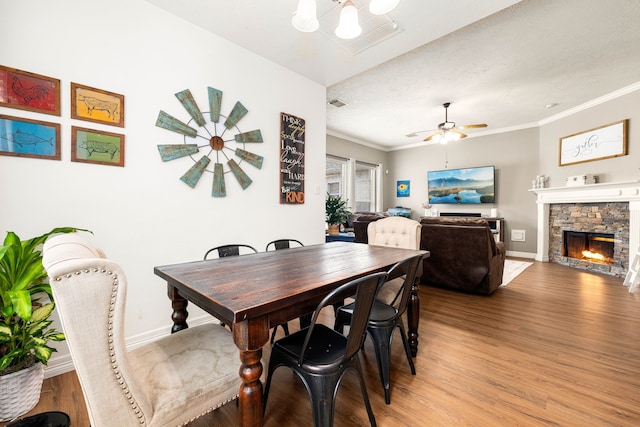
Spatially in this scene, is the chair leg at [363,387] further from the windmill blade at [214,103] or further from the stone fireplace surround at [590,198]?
the stone fireplace surround at [590,198]

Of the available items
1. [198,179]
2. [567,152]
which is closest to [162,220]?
[198,179]

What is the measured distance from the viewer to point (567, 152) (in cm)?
493

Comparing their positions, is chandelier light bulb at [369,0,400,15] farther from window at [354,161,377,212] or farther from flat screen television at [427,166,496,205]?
window at [354,161,377,212]

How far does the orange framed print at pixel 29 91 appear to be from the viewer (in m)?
1.59

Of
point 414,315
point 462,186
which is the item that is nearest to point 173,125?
point 414,315

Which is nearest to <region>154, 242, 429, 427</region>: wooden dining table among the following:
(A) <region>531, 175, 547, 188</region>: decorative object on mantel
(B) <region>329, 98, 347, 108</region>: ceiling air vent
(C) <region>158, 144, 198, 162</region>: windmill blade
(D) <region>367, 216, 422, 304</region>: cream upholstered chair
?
(D) <region>367, 216, 422, 304</region>: cream upholstered chair

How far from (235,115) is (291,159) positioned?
781 mm

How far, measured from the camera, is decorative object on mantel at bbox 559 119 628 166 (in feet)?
13.3

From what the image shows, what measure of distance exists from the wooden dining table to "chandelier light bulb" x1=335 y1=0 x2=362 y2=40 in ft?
4.65

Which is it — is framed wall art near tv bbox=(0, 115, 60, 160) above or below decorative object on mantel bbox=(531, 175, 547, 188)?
below

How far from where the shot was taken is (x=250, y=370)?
0.95 metres

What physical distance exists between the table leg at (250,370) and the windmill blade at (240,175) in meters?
1.92

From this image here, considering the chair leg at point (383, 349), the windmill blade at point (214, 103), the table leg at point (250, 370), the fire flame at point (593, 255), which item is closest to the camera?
the table leg at point (250, 370)

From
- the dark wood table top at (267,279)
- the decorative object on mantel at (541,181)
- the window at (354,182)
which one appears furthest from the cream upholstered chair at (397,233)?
the decorative object on mantel at (541,181)
